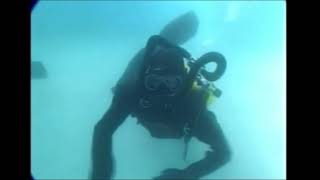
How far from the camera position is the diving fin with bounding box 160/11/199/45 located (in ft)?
5.65

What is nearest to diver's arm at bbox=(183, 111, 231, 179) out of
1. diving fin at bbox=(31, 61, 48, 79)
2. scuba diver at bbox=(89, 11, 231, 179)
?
scuba diver at bbox=(89, 11, 231, 179)

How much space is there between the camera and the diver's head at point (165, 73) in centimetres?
164

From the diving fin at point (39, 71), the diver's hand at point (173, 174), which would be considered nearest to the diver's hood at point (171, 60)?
the diver's hand at point (173, 174)

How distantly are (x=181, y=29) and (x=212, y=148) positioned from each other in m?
0.50

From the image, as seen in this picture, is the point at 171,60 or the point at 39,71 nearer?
the point at 171,60

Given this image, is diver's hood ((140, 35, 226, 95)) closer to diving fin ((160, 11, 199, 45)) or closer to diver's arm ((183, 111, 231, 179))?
diving fin ((160, 11, 199, 45))

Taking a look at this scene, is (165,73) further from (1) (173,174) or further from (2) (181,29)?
(1) (173,174)

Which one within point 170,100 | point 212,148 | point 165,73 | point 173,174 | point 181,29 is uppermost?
point 181,29

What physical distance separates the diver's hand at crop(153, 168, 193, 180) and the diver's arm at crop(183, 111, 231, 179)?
12 millimetres

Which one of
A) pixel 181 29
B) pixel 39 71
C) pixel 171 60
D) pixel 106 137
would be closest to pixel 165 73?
pixel 171 60

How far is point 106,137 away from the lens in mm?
1717

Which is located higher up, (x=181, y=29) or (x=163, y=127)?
(x=181, y=29)

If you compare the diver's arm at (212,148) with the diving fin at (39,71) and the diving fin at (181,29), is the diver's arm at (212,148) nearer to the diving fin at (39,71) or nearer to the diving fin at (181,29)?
the diving fin at (181,29)
